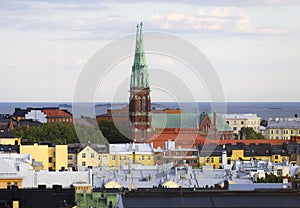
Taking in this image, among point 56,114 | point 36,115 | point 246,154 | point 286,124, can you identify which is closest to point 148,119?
point 286,124

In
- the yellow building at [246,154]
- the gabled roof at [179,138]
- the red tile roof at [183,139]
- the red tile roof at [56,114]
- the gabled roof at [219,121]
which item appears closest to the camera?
the yellow building at [246,154]

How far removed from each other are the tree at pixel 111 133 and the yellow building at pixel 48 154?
4006 cm

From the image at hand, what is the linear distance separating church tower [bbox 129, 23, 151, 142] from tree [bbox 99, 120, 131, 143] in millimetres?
1857

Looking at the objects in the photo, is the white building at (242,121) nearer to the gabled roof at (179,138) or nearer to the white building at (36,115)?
the white building at (36,115)

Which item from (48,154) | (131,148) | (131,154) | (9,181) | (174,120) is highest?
(174,120)

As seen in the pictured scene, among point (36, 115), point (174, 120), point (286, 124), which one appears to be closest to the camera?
point (174, 120)

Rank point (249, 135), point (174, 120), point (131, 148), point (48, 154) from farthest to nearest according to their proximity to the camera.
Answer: point (249, 135) → point (174, 120) → point (131, 148) → point (48, 154)

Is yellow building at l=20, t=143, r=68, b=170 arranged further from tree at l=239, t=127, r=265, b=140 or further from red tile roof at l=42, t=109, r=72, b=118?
red tile roof at l=42, t=109, r=72, b=118

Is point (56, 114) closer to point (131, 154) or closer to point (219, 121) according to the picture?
point (219, 121)

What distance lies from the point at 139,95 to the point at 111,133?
9984mm

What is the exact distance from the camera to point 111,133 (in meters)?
128

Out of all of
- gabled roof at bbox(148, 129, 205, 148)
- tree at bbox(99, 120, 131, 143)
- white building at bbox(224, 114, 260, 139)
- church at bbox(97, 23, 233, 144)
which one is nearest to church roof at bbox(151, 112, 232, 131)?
church at bbox(97, 23, 233, 144)

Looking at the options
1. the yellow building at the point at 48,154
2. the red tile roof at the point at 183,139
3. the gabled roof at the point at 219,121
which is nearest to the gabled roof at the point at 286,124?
the gabled roof at the point at 219,121

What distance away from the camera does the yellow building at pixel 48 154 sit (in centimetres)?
7950
